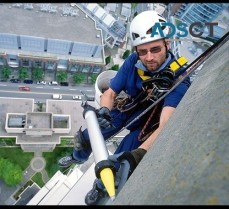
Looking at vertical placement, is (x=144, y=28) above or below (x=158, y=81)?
above

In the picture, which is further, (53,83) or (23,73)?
(53,83)

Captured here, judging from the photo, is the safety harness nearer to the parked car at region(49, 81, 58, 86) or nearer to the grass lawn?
the grass lawn

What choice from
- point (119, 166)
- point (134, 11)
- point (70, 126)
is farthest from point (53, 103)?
point (119, 166)

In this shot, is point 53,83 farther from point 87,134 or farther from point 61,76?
point 87,134

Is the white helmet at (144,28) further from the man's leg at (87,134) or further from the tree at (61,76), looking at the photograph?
the tree at (61,76)

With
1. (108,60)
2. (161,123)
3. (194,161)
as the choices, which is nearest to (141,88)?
(161,123)

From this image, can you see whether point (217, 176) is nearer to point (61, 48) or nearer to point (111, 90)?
point (111, 90)
